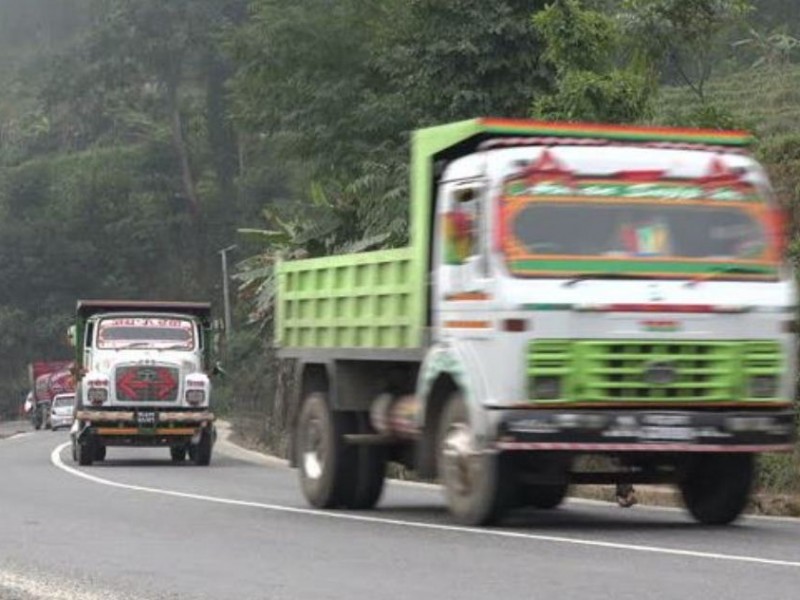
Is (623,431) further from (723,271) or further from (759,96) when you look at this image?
(759,96)

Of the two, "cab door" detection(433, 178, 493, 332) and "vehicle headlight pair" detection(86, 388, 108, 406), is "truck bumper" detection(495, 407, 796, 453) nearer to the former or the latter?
"cab door" detection(433, 178, 493, 332)

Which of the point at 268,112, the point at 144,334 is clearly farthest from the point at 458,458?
the point at 268,112

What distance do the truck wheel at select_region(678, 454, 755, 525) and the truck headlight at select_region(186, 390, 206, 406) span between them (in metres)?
16.7

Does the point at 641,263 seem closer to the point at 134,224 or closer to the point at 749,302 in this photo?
the point at 749,302

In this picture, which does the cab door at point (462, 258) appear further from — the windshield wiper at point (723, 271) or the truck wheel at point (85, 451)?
the truck wheel at point (85, 451)

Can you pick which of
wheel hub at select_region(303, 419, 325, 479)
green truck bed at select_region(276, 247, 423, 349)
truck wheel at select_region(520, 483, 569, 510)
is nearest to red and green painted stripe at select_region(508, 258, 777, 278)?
green truck bed at select_region(276, 247, 423, 349)

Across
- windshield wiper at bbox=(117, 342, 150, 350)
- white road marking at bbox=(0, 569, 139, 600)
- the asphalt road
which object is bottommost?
white road marking at bbox=(0, 569, 139, 600)

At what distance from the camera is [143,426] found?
31125 millimetres

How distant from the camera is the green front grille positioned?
13930 millimetres

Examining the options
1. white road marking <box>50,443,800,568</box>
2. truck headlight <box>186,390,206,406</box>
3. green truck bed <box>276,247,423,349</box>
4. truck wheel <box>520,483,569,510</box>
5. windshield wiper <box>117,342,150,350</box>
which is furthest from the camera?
windshield wiper <box>117,342,150,350</box>

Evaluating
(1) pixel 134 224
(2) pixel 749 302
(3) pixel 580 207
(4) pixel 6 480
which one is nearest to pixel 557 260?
(3) pixel 580 207

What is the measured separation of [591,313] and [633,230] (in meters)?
0.94

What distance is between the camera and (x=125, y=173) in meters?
90.0

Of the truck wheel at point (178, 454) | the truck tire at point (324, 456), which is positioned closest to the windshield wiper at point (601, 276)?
the truck tire at point (324, 456)
